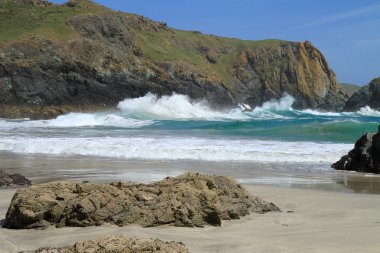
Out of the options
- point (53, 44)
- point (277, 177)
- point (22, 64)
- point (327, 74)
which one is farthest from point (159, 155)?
point (327, 74)

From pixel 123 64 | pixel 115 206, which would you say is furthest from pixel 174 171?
pixel 123 64

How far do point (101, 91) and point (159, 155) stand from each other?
35.4 m

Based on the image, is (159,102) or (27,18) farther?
(27,18)

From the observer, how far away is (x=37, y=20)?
58156 mm

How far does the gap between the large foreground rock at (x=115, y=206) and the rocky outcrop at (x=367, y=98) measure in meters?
79.2

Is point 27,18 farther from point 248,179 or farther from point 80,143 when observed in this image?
point 248,179

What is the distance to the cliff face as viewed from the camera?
1839 inches

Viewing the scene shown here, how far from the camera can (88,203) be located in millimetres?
4965

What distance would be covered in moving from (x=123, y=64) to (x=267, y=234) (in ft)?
162

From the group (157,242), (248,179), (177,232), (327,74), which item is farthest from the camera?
(327,74)

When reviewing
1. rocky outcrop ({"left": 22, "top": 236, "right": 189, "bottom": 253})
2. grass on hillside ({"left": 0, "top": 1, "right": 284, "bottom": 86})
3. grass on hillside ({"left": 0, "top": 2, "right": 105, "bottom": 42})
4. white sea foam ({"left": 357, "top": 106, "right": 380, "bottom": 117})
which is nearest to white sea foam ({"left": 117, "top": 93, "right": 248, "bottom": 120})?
grass on hillside ({"left": 0, "top": 1, "right": 284, "bottom": 86})

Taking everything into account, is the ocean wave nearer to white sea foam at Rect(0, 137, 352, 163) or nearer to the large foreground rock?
white sea foam at Rect(0, 137, 352, 163)

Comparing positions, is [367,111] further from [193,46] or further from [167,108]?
[167,108]

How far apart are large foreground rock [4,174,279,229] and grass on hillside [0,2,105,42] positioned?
157ft
